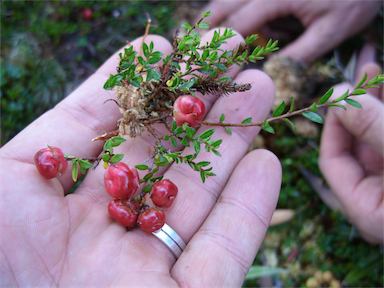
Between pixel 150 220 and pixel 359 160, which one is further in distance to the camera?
pixel 359 160

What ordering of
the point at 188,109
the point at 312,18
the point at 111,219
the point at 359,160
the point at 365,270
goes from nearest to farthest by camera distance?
the point at 188,109 → the point at 111,219 → the point at 365,270 → the point at 359,160 → the point at 312,18

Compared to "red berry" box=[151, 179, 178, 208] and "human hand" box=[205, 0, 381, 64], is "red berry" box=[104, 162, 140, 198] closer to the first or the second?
"red berry" box=[151, 179, 178, 208]

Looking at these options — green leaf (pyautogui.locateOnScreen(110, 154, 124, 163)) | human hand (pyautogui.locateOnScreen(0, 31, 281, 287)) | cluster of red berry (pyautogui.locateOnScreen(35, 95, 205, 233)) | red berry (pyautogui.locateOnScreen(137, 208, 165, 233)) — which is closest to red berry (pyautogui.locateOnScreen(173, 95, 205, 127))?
cluster of red berry (pyautogui.locateOnScreen(35, 95, 205, 233))

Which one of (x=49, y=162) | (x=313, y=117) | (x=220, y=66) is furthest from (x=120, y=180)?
(x=313, y=117)

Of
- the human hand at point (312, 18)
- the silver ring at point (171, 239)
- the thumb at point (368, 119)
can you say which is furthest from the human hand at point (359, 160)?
the silver ring at point (171, 239)

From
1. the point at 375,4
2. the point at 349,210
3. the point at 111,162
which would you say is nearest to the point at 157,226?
the point at 111,162

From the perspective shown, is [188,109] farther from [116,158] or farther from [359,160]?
[359,160]
